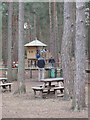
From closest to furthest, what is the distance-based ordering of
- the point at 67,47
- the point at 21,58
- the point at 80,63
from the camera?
the point at 80,63 → the point at 67,47 → the point at 21,58

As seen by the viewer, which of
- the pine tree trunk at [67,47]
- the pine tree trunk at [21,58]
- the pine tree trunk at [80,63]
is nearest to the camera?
the pine tree trunk at [80,63]

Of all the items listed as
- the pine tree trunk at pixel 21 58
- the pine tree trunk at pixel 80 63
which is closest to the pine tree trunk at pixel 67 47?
the pine tree trunk at pixel 80 63

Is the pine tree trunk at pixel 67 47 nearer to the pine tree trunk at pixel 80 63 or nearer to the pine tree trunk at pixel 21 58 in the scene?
the pine tree trunk at pixel 80 63

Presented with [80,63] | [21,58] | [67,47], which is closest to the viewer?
[80,63]

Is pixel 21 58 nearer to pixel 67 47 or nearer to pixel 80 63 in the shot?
pixel 67 47

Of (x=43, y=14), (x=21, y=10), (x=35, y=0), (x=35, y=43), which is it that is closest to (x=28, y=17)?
(x=43, y=14)

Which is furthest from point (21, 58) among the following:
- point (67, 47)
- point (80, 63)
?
point (80, 63)

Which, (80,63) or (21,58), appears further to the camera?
(21,58)

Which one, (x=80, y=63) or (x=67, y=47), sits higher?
(x=67, y=47)

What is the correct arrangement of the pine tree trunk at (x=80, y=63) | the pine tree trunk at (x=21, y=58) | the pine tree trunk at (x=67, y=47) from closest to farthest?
the pine tree trunk at (x=80, y=63) → the pine tree trunk at (x=67, y=47) → the pine tree trunk at (x=21, y=58)

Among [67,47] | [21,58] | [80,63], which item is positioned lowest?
[80,63]

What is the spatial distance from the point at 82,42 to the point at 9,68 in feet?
36.8

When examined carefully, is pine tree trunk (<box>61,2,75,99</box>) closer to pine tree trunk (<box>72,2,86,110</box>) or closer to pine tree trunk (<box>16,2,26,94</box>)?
pine tree trunk (<box>72,2,86,110</box>)

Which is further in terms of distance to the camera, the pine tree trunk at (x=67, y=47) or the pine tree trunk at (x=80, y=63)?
the pine tree trunk at (x=67, y=47)
